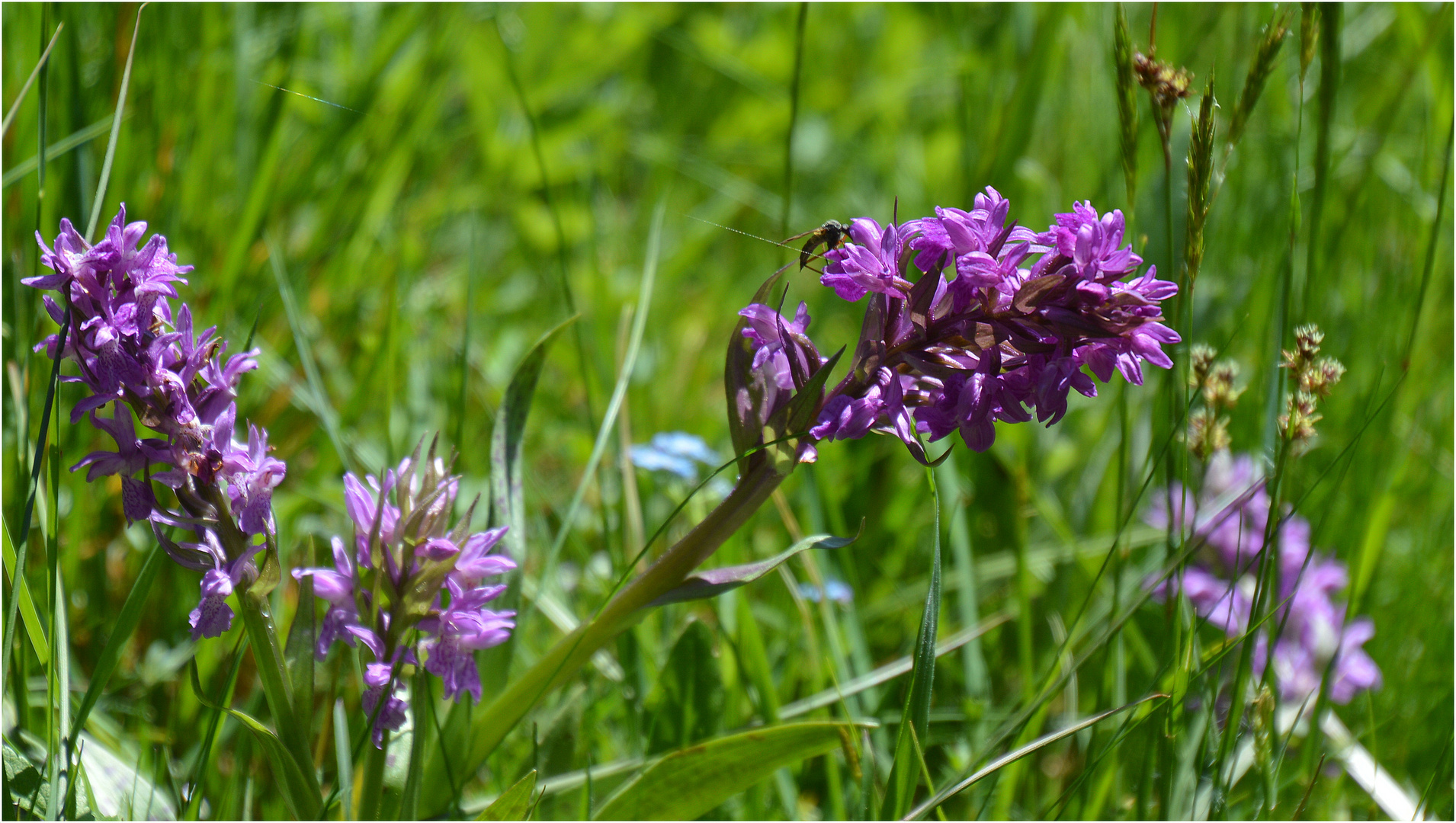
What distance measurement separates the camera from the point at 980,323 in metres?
1.21

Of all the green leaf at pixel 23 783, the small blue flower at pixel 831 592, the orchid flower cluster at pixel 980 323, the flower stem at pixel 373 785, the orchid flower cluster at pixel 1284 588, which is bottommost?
the orchid flower cluster at pixel 1284 588

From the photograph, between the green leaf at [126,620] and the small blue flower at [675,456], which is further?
the small blue flower at [675,456]

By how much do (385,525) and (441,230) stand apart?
2785mm

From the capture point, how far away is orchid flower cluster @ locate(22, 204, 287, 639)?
109 centimetres

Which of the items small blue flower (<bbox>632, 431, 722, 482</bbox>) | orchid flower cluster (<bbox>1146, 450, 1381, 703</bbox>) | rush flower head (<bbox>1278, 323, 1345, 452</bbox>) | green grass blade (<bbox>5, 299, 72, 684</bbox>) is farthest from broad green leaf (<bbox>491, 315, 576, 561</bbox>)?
orchid flower cluster (<bbox>1146, 450, 1381, 703</bbox>)

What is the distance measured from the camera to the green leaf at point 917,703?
126cm

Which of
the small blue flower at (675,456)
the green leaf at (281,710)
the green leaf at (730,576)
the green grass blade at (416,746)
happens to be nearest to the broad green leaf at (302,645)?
the green leaf at (281,710)

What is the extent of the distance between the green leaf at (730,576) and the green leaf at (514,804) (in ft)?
0.85

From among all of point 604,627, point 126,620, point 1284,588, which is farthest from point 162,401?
point 1284,588

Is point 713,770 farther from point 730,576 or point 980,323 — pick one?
point 980,323

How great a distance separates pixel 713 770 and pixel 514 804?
0.26 metres

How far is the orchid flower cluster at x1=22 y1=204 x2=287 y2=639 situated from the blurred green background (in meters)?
0.11

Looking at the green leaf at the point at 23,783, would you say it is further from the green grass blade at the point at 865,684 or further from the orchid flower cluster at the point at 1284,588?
the orchid flower cluster at the point at 1284,588

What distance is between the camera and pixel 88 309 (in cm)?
111
